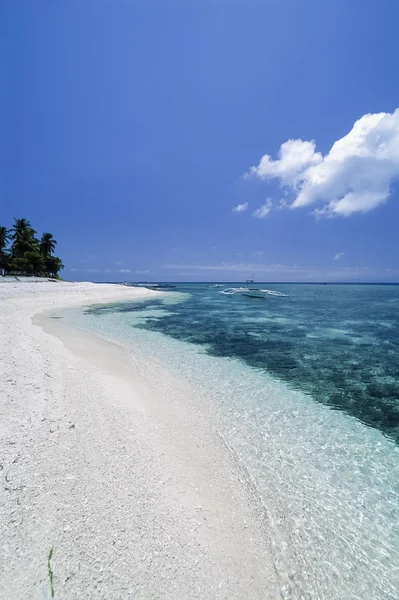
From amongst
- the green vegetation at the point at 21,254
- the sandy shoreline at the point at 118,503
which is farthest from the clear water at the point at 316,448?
the green vegetation at the point at 21,254

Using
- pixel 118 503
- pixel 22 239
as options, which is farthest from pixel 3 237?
pixel 118 503

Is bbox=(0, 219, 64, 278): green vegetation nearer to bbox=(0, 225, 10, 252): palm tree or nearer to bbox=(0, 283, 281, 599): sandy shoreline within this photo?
bbox=(0, 225, 10, 252): palm tree

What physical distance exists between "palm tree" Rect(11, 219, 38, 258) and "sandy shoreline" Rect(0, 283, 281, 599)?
73249mm

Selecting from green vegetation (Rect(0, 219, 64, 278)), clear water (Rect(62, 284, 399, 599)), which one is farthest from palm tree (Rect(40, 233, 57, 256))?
clear water (Rect(62, 284, 399, 599))

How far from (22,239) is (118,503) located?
80966 millimetres

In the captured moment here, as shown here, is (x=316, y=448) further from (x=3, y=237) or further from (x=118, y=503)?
(x=3, y=237)

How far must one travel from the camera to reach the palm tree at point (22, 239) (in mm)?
65262

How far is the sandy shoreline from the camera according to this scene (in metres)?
2.92

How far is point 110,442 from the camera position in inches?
214

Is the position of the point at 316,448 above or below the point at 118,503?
below

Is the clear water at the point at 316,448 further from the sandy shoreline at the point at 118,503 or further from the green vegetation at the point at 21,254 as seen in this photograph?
the green vegetation at the point at 21,254

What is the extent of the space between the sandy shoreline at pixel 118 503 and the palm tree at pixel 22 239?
73.2 metres

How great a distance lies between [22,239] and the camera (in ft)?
218

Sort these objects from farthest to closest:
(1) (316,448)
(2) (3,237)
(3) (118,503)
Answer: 1. (2) (3,237)
2. (1) (316,448)
3. (3) (118,503)
